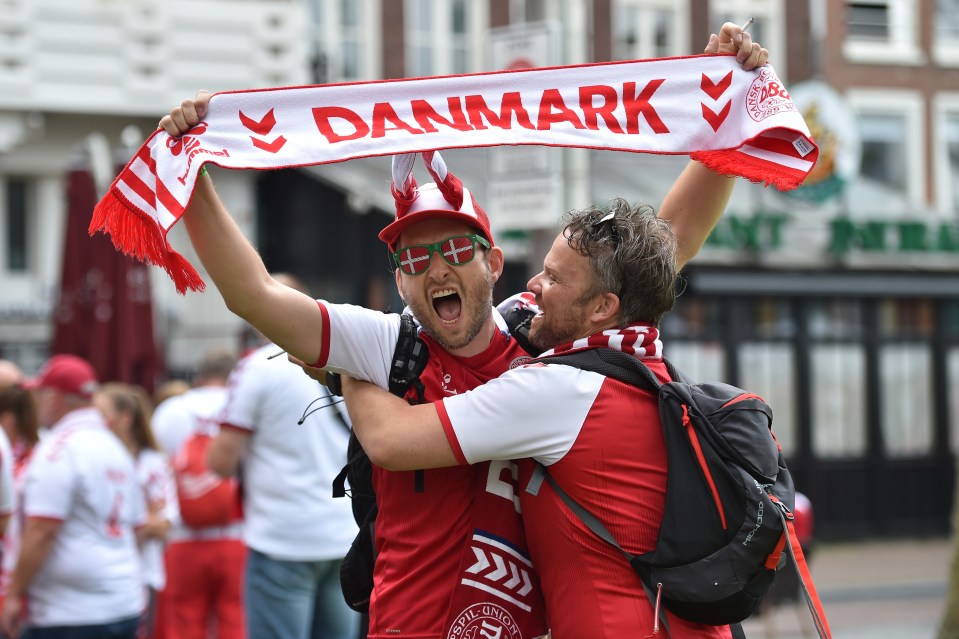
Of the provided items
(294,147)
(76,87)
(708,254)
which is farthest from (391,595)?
(76,87)

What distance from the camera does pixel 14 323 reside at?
17.1 meters

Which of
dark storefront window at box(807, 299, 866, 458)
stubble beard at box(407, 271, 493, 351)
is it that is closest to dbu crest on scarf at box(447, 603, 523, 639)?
stubble beard at box(407, 271, 493, 351)

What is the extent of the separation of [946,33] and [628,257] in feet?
65.7

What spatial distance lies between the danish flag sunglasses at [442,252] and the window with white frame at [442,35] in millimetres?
16647

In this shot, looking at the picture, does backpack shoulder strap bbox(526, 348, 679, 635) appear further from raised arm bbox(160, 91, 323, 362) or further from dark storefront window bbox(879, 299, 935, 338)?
dark storefront window bbox(879, 299, 935, 338)

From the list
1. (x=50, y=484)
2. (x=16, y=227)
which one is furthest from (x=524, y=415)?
(x=16, y=227)

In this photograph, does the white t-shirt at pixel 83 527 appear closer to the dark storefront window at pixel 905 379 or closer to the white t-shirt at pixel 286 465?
the white t-shirt at pixel 286 465

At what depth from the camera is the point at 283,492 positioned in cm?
569

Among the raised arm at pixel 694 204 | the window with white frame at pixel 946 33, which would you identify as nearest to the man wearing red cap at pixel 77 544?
the raised arm at pixel 694 204

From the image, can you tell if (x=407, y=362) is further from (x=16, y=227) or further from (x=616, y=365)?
(x=16, y=227)

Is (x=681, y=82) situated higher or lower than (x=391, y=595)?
higher

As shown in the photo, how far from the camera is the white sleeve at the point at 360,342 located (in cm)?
300

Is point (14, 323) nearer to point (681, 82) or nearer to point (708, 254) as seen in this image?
point (708, 254)

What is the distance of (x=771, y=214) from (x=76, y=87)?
364 inches
